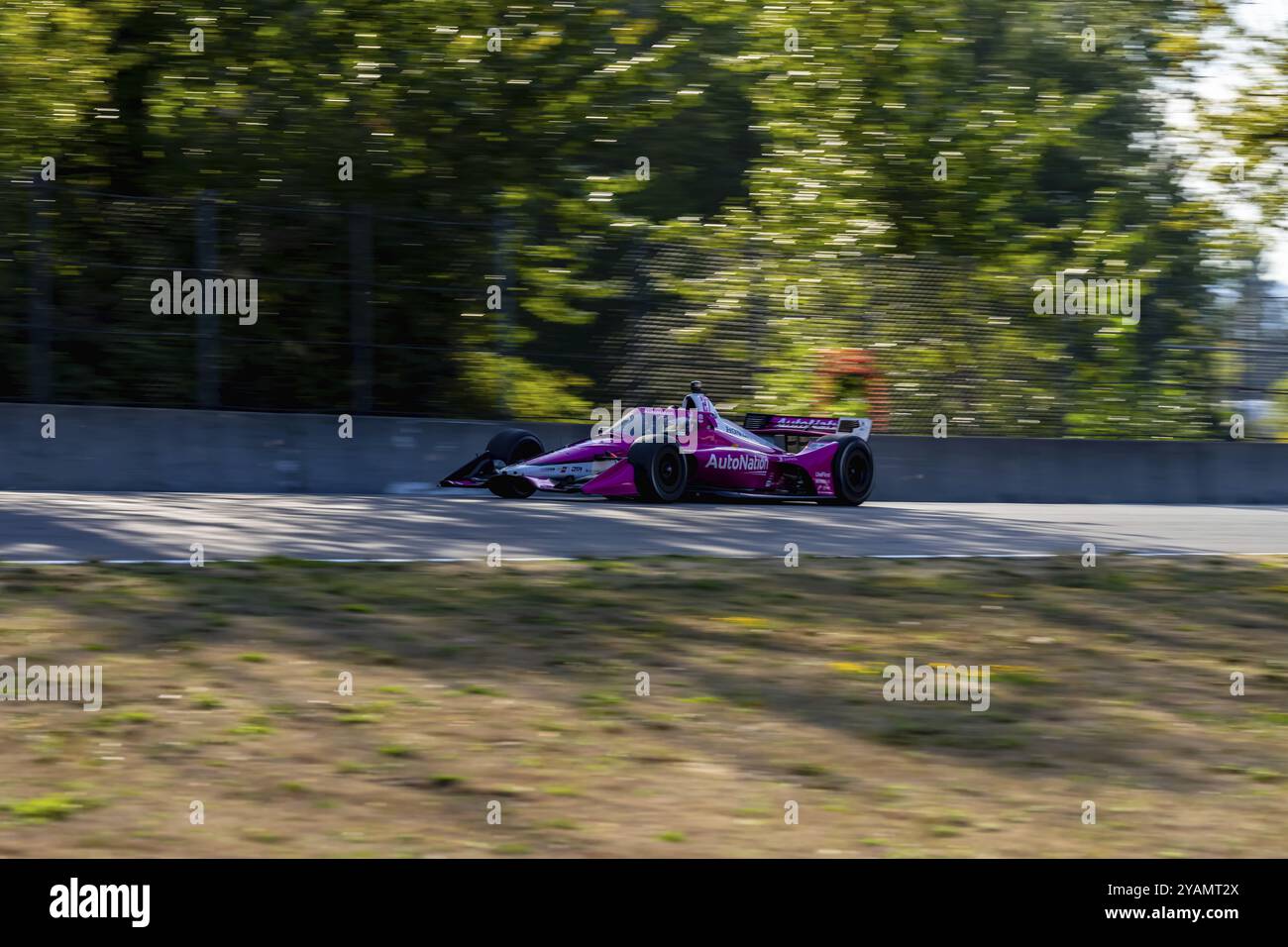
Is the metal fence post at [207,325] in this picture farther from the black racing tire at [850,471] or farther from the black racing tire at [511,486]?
the black racing tire at [850,471]

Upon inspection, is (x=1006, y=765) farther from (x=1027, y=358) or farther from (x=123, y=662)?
(x=1027, y=358)

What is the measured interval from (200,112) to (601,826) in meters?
12.9

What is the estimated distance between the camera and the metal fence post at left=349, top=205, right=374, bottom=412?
1532cm

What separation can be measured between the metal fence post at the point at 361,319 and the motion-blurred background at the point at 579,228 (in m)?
0.03

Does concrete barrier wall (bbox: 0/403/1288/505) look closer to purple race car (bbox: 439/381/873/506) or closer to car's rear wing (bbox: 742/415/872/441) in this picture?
purple race car (bbox: 439/381/873/506)

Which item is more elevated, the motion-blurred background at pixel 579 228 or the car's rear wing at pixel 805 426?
the motion-blurred background at pixel 579 228

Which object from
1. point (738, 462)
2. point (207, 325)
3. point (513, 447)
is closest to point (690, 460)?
point (738, 462)

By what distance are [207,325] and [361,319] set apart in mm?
1480

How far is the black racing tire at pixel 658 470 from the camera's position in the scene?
13.5 m

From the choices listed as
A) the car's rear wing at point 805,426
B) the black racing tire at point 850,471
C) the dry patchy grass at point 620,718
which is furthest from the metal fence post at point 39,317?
the black racing tire at point 850,471

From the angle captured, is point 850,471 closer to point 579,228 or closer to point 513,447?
point 513,447

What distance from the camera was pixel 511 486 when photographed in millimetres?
13938

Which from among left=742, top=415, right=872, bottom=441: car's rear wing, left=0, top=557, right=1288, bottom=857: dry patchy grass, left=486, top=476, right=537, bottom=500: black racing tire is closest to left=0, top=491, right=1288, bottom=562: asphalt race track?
left=486, top=476, right=537, bottom=500: black racing tire

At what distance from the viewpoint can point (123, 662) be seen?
6289 mm
